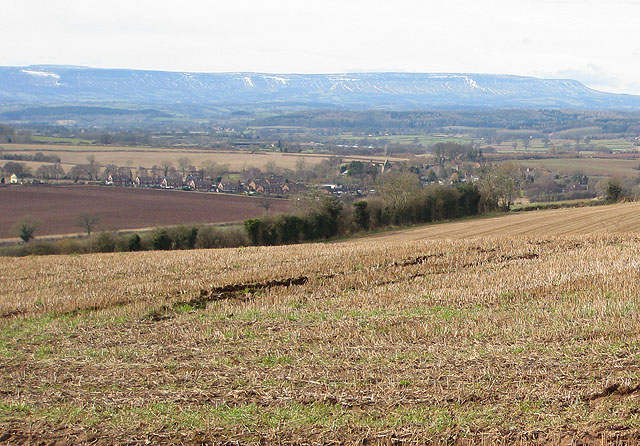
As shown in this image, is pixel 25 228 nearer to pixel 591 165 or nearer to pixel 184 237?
pixel 184 237

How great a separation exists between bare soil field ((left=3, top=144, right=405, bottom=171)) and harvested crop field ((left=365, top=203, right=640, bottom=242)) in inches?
2260

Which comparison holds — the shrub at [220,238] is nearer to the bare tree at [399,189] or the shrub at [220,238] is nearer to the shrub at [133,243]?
the shrub at [133,243]

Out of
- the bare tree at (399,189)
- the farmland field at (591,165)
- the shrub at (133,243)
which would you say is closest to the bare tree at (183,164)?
the bare tree at (399,189)

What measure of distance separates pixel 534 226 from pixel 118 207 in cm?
4367

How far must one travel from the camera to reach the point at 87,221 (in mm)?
57312

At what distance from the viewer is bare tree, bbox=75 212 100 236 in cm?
5641

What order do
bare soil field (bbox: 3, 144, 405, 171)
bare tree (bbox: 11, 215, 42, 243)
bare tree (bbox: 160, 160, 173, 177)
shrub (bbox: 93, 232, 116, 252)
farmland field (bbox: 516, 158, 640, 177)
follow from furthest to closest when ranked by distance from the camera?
1. bare soil field (bbox: 3, 144, 405, 171)
2. bare tree (bbox: 160, 160, 173, 177)
3. farmland field (bbox: 516, 158, 640, 177)
4. bare tree (bbox: 11, 215, 42, 243)
5. shrub (bbox: 93, 232, 116, 252)

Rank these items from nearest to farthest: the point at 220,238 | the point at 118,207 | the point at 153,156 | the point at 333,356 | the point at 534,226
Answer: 1. the point at 333,356
2. the point at 220,238
3. the point at 534,226
4. the point at 118,207
5. the point at 153,156

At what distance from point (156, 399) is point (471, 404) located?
403 centimetres

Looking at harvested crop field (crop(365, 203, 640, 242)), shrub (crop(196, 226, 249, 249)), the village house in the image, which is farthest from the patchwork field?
the village house

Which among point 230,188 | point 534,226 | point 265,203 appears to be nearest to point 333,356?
point 534,226

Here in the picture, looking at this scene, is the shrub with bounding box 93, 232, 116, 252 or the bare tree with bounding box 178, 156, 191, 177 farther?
the bare tree with bounding box 178, 156, 191, 177

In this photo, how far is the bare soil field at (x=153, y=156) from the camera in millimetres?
110875

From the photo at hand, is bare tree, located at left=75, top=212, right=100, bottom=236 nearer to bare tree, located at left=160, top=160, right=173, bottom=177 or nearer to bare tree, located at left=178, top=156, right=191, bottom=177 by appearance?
bare tree, located at left=160, top=160, right=173, bottom=177
